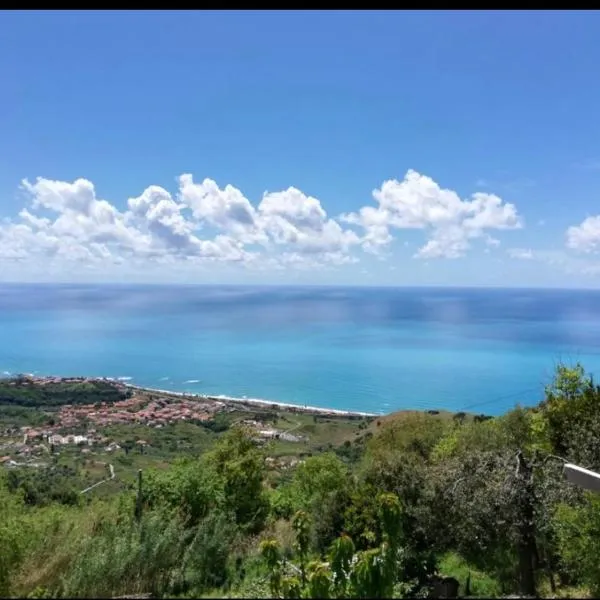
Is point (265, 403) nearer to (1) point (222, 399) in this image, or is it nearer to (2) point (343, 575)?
(1) point (222, 399)

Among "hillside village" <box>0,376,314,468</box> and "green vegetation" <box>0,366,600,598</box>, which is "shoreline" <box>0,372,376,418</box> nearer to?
"hillside village" <box>0,376,314,468</box>

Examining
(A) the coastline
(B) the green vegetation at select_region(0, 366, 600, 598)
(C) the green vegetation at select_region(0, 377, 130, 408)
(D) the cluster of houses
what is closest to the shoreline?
(A) the coastline

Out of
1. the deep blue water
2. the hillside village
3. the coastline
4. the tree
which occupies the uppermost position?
the deep blue water

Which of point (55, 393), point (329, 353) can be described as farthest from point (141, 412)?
point (329, 353)

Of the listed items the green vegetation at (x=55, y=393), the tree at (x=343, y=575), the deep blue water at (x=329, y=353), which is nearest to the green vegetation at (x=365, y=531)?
the tree at (x=343, y=575)

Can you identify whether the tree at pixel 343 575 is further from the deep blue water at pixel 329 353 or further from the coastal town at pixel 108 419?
the coastal town at pixel 108 419
